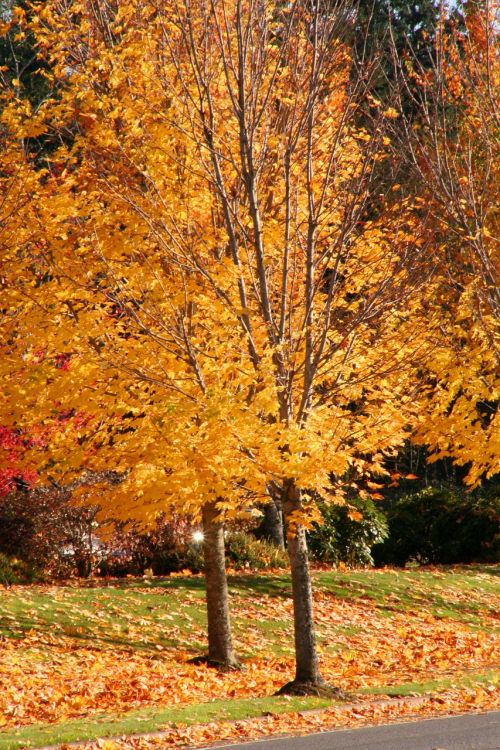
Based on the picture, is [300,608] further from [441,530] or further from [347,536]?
[441,530]

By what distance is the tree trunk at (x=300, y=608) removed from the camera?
10.2m

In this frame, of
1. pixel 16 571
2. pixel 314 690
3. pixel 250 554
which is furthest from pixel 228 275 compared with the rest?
pixel 250 554

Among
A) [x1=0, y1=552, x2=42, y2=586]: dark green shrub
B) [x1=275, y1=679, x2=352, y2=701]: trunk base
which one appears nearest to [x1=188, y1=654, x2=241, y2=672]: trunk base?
[x1=275, y1=679, x2=352, y2=701]: trunk base

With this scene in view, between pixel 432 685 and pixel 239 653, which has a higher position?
pixel 239 653

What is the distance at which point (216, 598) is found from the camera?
1248cm

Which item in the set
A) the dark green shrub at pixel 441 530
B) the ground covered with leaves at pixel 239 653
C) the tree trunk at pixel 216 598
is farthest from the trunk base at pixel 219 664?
the dark green shrub at pixel 441 530

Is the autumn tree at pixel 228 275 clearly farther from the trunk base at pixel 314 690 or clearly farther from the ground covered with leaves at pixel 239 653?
the ground covered with leaves at pixel 239 653

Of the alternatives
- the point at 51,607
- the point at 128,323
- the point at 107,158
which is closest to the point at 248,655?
the point at 51,607

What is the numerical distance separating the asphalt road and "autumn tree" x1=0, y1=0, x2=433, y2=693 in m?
1.93

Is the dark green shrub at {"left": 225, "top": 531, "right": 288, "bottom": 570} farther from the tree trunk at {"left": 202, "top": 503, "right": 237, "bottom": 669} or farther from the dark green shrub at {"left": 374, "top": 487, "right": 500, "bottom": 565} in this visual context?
the tree trunk at {"left": 202, "top": 503, "right": 237, "bottom": 669}

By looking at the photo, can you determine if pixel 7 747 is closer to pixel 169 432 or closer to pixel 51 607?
pixel 169 432

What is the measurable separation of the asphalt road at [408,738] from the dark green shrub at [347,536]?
434 inches

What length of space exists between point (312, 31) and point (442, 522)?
44.5ft

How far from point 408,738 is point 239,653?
546 centimetres
